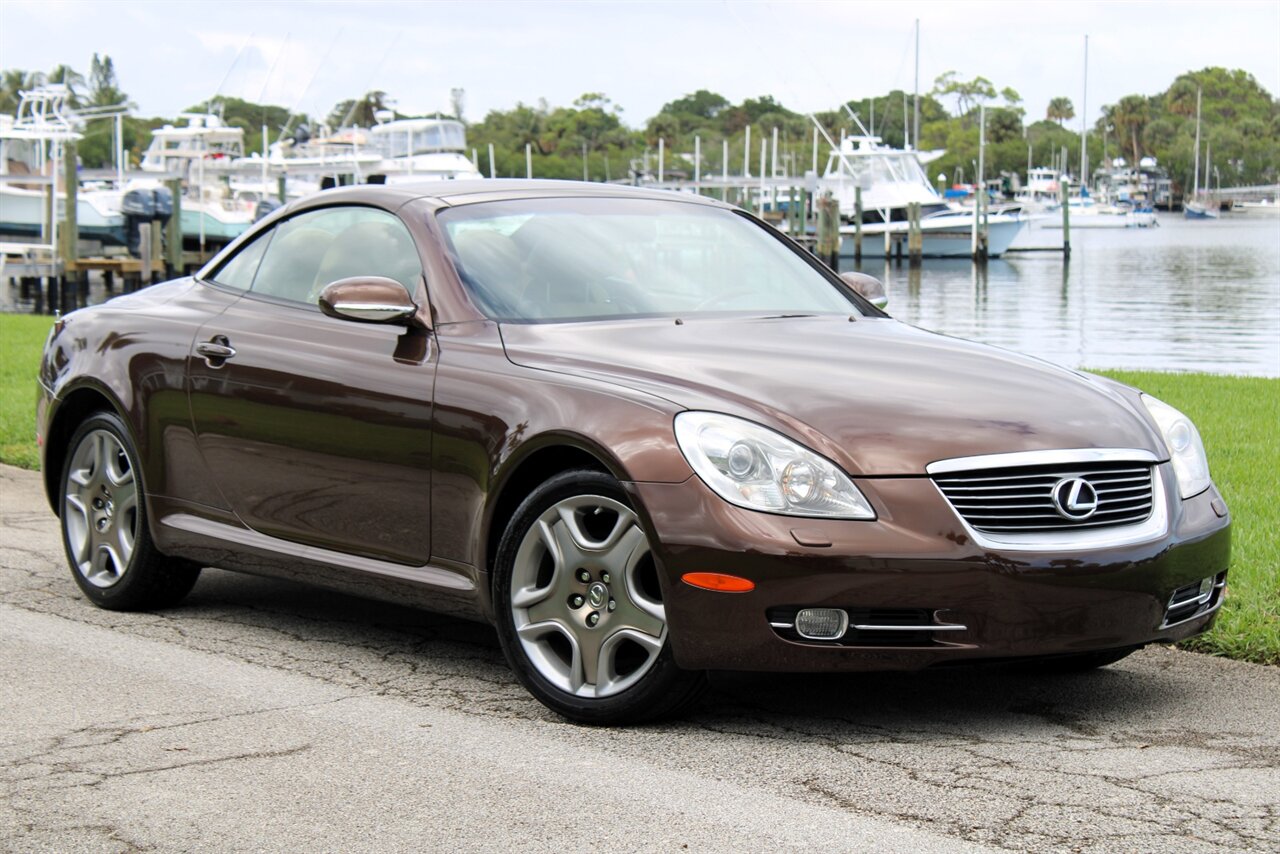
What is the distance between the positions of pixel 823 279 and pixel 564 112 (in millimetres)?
141973

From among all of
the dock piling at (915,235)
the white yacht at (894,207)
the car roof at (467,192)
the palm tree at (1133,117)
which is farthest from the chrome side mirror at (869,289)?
the palm tree at (1133,117)

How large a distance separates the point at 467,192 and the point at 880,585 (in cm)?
231

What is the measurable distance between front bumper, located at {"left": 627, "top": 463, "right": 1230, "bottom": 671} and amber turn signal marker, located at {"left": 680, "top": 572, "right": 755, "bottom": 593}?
0.5 inches

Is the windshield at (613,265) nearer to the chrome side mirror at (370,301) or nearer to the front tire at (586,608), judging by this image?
the chrome side mirror at (370,301)

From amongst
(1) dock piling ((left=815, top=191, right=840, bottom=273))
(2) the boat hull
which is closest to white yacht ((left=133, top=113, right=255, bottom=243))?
(1) dock piling ((left=815, top=191, right=840, bottom=273))

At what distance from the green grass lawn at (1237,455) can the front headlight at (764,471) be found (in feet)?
6.69

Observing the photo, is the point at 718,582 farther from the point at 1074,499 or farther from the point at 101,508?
the point at 101,508

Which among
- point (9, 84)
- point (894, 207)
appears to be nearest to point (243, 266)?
point (894, 207)

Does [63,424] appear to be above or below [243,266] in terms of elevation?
below

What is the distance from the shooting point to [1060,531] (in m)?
4.49

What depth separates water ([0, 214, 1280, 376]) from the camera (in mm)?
25562

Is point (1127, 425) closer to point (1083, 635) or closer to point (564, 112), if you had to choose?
point (1083, 635)

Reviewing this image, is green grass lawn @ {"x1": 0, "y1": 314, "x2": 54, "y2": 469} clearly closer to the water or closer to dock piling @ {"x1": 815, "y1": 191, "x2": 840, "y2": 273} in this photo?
the water

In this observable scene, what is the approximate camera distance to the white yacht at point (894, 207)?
218 ft
